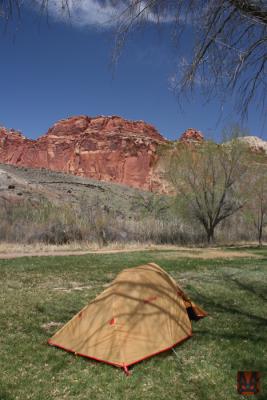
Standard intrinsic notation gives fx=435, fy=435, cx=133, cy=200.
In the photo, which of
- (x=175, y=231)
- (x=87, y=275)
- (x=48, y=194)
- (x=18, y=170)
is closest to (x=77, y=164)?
(x=18, y=170)

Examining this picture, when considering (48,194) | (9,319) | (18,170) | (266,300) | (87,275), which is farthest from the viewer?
(18,170)

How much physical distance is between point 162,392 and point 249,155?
1015 inches

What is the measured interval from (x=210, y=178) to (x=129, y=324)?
2352 centimetres

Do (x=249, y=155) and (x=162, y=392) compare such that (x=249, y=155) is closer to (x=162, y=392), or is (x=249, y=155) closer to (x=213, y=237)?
(x=213, y=237)

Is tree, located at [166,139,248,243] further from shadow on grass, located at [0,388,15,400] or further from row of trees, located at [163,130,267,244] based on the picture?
shadow on grass, located at [0,388,15,400]

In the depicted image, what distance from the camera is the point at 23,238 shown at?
24188 millimetres

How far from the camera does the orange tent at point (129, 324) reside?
591 centimetres

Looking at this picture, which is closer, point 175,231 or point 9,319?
point 9,319

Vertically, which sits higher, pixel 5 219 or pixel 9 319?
pixel 5 219

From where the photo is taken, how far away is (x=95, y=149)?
9781cm

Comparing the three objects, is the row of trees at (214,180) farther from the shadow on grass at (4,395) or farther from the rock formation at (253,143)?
the shadow on grass at (4,395)

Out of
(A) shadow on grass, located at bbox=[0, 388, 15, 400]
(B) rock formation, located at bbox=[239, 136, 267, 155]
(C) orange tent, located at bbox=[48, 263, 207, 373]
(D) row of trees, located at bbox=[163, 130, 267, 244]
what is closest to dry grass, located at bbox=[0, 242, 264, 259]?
(D) row of trees, located at bbox=[163, 130, 267, 244]

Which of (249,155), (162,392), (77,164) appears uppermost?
(77,164)

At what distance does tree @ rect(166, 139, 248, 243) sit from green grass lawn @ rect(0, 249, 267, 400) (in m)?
16.2
